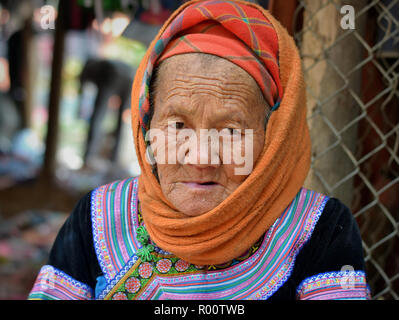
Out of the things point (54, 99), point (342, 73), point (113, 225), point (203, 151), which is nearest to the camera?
point (203, 151)

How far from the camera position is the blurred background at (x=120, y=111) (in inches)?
82.0

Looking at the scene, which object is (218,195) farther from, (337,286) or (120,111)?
(120,111)

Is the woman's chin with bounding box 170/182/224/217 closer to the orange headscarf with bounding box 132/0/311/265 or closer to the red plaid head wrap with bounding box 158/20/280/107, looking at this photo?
the orange headscarf with bounding box 132/0/311/265

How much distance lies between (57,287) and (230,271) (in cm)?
60

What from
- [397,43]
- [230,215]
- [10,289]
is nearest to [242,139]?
[230,215]

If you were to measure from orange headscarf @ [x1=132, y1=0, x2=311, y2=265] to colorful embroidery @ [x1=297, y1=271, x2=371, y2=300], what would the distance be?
0.77 feet

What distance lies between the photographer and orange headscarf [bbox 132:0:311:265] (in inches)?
54.2

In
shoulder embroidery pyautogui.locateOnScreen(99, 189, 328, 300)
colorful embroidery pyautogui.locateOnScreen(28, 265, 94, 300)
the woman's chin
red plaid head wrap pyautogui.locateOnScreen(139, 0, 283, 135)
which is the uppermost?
red plaid head wrap pyautogui.locateOnScreen(139, 0, 283, 135)

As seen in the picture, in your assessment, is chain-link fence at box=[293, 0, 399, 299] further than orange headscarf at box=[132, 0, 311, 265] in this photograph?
Yes

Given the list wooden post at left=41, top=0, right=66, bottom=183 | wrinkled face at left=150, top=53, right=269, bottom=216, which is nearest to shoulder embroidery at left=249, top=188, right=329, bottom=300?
wrinkled face at left=150, top=53, right=269, bottom=216

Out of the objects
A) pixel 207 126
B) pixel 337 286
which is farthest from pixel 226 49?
pixel 337 286

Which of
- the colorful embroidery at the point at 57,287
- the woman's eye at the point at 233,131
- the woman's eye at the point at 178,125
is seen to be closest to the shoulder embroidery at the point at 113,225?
the colorful embroidery at the point at 57,287

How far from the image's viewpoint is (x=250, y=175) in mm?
1380
